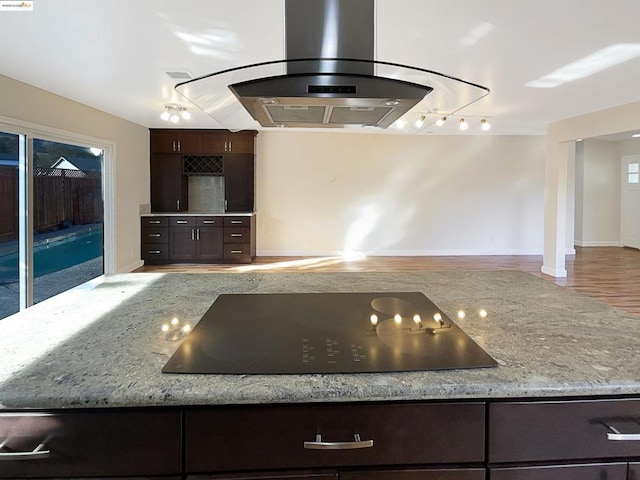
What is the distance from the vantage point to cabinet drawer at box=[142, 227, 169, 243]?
718 centimetres

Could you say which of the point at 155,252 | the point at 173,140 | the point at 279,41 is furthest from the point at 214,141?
the point at 279,41

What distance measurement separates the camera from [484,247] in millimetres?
8477

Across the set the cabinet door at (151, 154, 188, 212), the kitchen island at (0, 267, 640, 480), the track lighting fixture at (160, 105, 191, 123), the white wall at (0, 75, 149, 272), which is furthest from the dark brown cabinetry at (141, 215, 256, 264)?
the kitchen island at (0, 267, 640, 480)

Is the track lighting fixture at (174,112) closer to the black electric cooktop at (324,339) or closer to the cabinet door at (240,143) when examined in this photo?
the cabinet door at (240,143)

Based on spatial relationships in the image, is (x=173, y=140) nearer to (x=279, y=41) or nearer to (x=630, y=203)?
(x=279, y=41)

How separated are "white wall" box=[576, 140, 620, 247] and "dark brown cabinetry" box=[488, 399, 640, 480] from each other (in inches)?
400

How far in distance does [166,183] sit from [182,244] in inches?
47.5

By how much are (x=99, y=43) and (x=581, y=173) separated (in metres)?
9.88

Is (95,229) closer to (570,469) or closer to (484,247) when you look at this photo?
(570,469)

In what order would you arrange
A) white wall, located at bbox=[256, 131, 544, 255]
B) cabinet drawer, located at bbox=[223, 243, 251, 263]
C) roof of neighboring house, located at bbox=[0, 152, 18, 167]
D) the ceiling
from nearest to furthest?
the ceiling
roof of neighboring house, located at bbox=[0, 152, 18, 167]
cabinet drawer, located at bbox=[223, 243, 251, 263]
white wall, located at bbox=[256, 131, 544, 255]

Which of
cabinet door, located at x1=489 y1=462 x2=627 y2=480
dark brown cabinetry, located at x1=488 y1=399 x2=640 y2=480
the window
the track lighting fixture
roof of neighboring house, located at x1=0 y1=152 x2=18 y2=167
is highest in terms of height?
the track lighting fixture

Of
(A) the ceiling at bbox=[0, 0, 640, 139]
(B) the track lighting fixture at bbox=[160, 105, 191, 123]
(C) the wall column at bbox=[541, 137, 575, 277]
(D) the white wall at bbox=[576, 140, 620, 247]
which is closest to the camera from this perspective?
(A) the ceiling at bbox=[0, 0, 640, 139]

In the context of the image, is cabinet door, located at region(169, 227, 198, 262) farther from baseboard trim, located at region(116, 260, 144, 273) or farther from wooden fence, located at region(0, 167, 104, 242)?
wooden fence, located at region(0, 167, 104, 242)

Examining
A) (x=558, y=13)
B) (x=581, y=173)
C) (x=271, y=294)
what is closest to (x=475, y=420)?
(x=271, y=294)
